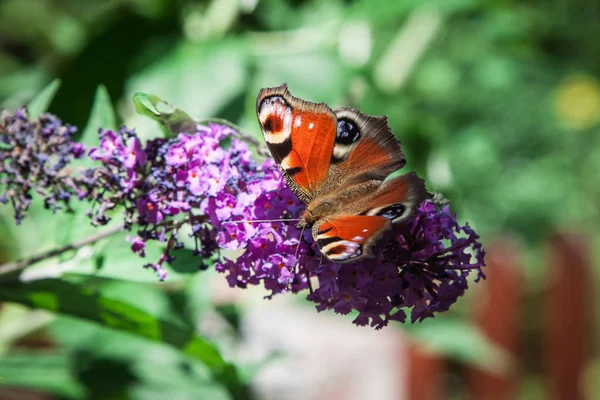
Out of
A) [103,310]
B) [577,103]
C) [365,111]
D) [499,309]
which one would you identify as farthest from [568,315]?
[103,310]

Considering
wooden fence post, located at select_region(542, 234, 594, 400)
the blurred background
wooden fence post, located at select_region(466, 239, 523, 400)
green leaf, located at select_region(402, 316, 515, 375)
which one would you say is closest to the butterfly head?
the blurred background

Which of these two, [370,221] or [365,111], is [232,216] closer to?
[370,221]

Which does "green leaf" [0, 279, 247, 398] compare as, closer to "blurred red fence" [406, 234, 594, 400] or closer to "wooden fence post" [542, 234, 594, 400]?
"blurred red fence" [406, 234, 594, 400]

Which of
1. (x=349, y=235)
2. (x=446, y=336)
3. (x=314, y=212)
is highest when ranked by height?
(x=446, y=336)

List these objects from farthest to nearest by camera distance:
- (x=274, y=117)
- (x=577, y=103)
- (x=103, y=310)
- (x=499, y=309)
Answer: (x=577, y=103) → (x=499, y=309) → (x=103, y=310) → (x=274, y=117)

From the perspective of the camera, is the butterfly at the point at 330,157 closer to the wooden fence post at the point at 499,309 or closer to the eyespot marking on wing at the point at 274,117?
the eyespot marking on wing at the point at 274,117

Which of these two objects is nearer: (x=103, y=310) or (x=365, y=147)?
(x=365, y=147)

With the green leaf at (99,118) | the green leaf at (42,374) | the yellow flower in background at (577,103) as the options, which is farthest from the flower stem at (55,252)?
the yellow flower in background at (577,103)

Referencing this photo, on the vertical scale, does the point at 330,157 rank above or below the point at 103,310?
above
